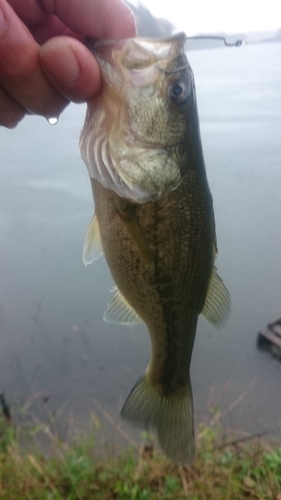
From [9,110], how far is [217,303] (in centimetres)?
89

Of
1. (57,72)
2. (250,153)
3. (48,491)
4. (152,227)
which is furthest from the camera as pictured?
(250,153)

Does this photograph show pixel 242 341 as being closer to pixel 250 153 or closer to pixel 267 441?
pixel 267 441

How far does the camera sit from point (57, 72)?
2.98 ft

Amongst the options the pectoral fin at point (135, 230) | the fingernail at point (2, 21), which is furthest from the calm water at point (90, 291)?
the fingernail at point (2, 21)

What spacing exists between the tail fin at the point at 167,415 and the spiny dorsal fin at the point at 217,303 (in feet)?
0.94

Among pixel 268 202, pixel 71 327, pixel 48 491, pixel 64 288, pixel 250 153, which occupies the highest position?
pixel 250 153

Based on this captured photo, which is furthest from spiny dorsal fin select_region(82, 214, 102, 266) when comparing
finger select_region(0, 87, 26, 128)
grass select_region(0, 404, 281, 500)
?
grass select_region(0, 404, 281, 500)

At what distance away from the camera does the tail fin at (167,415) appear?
1286 mm

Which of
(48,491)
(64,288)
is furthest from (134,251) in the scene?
(64,288)

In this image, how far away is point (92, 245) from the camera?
1147 millimetres

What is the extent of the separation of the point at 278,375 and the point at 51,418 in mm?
1634

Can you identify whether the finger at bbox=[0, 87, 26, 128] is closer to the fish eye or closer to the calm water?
the fish eye

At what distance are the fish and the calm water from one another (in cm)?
182

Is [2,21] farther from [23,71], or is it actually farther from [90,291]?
[90,291]
